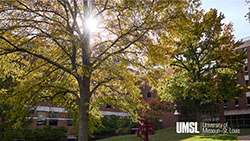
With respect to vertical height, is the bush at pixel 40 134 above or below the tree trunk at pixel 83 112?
below

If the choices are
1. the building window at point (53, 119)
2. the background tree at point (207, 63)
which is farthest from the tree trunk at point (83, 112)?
the building window at point (53, 119)

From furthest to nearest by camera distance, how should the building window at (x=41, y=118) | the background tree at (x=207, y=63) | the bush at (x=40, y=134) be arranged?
1. the building window at (x=41, y=118)
2. the bush at (x=40, y=134)
3. the background tree at (x=207, y=63)

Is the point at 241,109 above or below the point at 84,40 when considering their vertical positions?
below

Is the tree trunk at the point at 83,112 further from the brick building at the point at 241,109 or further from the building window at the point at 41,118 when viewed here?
the brick building at the point at 241,109

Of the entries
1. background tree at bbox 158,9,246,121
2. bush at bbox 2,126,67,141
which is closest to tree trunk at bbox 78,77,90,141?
background tree at bbox 158,9,246,121

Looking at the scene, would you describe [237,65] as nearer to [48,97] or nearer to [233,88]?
[233,88]

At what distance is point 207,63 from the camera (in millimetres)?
22484

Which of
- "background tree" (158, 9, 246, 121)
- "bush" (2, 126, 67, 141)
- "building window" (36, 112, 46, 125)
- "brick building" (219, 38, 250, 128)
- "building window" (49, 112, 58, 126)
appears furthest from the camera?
"brick building" (219, 38, 250, 128)

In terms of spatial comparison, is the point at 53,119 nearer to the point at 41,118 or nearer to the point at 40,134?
the point at 41,118

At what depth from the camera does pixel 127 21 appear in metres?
9.16

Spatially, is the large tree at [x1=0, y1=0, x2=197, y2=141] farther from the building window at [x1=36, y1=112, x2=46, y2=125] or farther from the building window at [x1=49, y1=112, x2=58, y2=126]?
the building window at [x1=49, y1=112, x2=58, y2=126]

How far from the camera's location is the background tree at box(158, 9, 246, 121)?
2080 centimetres

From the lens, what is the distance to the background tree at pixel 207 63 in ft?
68.2

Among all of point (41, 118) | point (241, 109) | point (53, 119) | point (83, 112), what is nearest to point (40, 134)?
point (41, 118)
